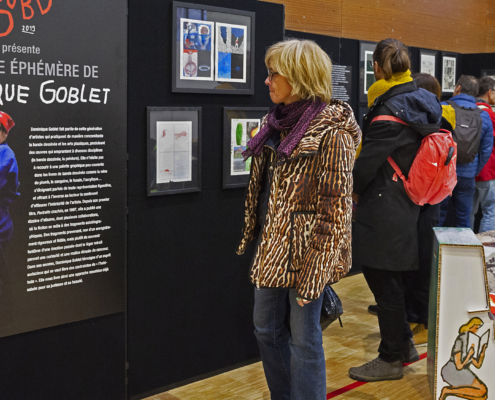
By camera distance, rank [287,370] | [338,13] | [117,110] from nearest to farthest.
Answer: [287,370]
[117,110]
[338,13]

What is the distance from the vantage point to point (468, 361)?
2.88 meters

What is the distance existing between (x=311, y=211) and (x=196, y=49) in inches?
48.4

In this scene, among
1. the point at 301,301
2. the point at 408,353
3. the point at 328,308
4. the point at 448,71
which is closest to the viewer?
the point at 301,301

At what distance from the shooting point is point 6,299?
2.52 meters

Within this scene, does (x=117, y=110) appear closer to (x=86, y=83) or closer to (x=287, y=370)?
(x=86, y=83)

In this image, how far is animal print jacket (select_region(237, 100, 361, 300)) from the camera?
7.44 feet

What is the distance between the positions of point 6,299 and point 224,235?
1.27 meters

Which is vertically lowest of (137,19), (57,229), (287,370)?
(287,370)

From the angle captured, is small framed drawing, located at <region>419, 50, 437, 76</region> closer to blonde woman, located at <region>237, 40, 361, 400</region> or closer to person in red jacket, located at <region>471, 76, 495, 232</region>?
person in red jacket, located at <region>471, 76, 495, 232</region>

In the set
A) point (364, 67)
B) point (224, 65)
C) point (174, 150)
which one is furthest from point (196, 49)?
point (364, 67)

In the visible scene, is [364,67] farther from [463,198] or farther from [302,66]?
[302,66]

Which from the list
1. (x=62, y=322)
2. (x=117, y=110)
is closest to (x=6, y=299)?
(x=62, y=322)

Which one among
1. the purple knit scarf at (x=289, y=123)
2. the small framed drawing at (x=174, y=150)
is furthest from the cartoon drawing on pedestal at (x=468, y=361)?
the small framed drawing at (x=174, y=150)

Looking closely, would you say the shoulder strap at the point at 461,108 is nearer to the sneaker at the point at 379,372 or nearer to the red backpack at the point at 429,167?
the red backpack at the point at 429,167
